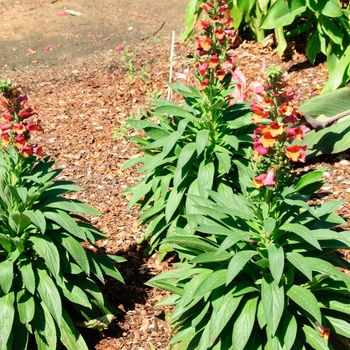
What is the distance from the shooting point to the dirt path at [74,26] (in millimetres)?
8602

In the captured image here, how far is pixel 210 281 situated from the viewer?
9.59ft

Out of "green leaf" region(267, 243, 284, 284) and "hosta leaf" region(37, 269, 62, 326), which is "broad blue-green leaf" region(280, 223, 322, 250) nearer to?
"green leaf" region(267, 243, 284, 284)

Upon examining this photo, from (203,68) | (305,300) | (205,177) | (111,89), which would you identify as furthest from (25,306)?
(111,89)

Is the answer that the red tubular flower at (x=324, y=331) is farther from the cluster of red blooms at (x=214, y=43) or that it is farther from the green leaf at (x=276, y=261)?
the cluster of red blooms at (x=214, y=43)

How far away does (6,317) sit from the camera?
310 cm

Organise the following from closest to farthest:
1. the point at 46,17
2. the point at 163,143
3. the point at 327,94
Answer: the point at 163,143 → the point at 327,94 → the point at 46,17

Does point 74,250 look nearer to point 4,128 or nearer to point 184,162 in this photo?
point 4,128

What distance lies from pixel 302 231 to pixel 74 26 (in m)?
7.73

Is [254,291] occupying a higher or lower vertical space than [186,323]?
higher

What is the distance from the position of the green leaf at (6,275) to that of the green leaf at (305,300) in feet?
4.69

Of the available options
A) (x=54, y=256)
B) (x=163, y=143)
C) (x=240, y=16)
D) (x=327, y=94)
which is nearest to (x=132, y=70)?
(x=240, y=16)

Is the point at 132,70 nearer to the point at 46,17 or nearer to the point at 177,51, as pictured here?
the point at 177,51

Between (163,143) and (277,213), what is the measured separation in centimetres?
113

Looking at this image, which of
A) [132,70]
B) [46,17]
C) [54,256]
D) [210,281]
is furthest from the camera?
[46,17]
